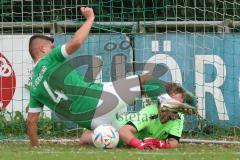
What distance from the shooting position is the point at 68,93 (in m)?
10.6

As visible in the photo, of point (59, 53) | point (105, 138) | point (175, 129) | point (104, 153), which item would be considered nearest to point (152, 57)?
point (175, 129)

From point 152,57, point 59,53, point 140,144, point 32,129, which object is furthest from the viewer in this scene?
point 152,57

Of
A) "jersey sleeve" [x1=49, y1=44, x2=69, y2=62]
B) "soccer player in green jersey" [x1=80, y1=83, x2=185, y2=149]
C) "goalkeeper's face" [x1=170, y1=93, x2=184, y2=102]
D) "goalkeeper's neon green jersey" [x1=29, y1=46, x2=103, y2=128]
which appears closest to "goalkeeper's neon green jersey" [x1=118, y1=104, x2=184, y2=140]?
"soccer player in green jersey" [x1=80, y1=83, x2=185, y2=149]

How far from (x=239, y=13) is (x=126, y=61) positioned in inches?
93.3

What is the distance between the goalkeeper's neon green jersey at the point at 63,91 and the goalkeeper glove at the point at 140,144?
66 centimetres

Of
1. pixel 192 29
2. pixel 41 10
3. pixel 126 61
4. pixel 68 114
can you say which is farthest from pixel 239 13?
pixel 68 114

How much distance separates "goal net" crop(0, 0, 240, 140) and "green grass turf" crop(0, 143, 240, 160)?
5.86 feet

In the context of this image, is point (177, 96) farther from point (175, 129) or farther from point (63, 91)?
point (63, 91)

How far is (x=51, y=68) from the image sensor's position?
10.4 meters

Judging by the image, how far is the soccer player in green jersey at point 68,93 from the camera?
1055 cm

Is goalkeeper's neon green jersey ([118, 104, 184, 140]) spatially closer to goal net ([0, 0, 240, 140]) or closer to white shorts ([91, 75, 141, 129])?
white shorts ([91, 75, 141, 129])

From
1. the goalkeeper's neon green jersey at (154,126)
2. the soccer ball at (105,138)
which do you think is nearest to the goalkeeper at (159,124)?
the goalkeeper's neon green jersey at (154,126)

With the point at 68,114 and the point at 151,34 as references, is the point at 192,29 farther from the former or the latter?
the point at 68,114

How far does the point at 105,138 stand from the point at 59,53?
1.24 meters
